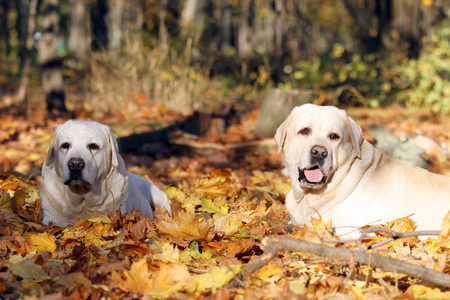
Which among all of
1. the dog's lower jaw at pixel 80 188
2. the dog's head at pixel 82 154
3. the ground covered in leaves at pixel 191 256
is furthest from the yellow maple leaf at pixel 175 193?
the dog's lower jaw at pixel 80 188

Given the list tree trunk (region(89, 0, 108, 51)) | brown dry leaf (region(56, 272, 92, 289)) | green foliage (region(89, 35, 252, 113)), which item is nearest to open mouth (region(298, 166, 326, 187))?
brown dry leaf (region(56, 272, 92, 289))

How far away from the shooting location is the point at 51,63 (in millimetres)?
11062

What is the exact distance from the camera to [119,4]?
18.3 m

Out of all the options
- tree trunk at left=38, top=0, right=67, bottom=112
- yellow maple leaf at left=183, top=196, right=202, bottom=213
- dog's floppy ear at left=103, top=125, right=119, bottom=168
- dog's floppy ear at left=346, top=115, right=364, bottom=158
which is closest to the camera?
dog's floppy ear at left=346, top=115, right=364, bottom=158

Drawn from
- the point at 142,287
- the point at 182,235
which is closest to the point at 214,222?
the point at 182,235

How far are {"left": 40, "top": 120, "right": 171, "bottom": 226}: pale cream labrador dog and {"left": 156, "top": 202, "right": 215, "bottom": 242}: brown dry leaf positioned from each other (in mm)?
732

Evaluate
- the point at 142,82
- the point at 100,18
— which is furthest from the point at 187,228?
the point at 100,18

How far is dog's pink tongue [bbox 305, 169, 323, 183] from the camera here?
Answer: 3659 millimetres

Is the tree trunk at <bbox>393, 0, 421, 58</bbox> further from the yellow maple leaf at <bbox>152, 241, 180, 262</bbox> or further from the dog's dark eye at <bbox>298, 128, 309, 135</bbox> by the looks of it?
the yellow maple leaf at <bbox>152, 241, 180, 262</bbox>

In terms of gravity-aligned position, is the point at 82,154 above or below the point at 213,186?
above

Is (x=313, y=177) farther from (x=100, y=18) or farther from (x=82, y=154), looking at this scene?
(x=100, y=18)

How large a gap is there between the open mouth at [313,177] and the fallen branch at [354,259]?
3.78ft

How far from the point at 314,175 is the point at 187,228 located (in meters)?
1.09

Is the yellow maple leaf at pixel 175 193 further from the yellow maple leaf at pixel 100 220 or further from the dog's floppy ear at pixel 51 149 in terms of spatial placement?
the dog's floppy ear at pixel 51 149
